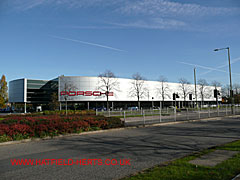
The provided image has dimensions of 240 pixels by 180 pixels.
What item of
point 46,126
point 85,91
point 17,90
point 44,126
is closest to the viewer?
point 44,126

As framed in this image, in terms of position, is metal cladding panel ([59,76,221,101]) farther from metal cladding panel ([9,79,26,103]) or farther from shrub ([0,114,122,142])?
shrub ([0,114,122,142])

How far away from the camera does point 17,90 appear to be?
79.3 metres

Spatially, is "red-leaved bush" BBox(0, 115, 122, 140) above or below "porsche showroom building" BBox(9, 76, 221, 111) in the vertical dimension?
below

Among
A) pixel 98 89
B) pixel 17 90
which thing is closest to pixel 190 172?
pixel 98 89

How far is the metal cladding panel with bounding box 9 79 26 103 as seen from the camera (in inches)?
3002

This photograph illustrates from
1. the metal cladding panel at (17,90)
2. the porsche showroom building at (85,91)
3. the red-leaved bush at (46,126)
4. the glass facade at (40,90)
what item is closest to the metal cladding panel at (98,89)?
the porsche showroom building at (85,91)

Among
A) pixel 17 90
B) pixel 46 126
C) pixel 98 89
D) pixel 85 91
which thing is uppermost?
pixel 17 90

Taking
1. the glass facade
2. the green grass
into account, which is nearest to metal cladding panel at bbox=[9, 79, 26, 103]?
the glass facade

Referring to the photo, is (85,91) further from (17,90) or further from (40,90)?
(17,90)

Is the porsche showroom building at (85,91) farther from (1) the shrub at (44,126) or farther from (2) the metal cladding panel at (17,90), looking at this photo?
(1) the shrub at (44,126)

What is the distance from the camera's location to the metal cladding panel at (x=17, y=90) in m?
76.2

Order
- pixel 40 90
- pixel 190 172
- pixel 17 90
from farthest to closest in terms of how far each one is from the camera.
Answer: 1. pixel 40 90
2. pixel 17 90
3. pixel 190 172

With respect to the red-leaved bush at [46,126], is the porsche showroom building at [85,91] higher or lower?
higher

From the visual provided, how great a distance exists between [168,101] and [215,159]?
8867 cm
